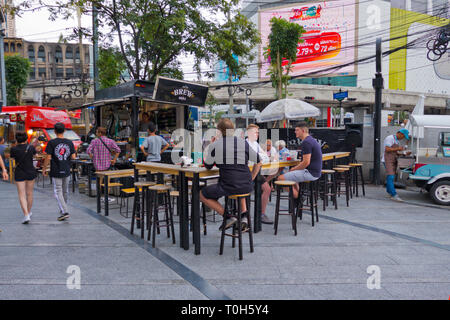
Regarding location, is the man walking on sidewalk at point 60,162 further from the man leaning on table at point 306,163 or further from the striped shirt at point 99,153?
the man leaning on table at point 306,163

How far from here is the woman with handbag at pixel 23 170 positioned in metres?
6.13

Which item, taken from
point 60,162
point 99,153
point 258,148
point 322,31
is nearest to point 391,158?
point 258,148

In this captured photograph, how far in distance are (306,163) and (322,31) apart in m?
48.6

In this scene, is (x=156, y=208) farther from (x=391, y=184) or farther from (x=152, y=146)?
(x=391, y=184)

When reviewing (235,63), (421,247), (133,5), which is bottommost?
(421,247)

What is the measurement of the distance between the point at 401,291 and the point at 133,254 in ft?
10.9

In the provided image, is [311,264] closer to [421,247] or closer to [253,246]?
[253,246]

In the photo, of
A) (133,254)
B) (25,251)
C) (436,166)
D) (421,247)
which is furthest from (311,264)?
(436,166)

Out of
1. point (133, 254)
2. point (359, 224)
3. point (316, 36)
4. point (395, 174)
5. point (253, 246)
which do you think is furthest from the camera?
point (316, 36)

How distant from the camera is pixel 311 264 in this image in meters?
4.29

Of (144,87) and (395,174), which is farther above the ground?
(144,87)

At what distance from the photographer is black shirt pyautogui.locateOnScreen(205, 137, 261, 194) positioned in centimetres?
457

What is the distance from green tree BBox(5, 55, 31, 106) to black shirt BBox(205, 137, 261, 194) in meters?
29.6

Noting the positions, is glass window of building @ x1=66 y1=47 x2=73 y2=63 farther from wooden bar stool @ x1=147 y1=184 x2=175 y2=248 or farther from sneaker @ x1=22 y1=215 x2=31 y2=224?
wooden bar stool @ x1=147 y1=184 x2=175 y2=248
